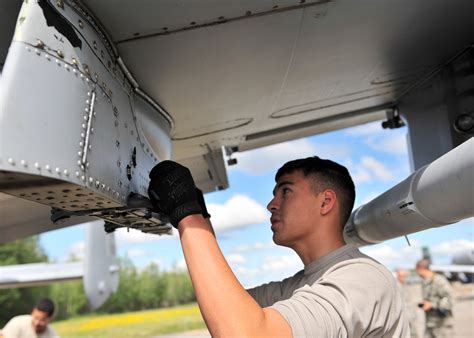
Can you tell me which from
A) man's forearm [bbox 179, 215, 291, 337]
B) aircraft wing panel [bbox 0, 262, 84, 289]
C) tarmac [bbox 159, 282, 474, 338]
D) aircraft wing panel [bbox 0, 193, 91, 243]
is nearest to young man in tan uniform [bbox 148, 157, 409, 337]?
man's forearm [bbox 179, 215, 291, 337]

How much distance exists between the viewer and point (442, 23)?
2.41 meters

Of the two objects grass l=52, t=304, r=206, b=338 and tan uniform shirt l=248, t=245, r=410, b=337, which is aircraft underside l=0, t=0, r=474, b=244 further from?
grass l=52, t=304, r=206, b=338

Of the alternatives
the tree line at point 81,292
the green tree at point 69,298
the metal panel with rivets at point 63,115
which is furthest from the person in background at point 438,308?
the green tree at point 69,298

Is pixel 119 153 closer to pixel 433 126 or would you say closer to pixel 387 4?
pixel 387 4

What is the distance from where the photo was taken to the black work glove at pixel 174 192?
1612 mm

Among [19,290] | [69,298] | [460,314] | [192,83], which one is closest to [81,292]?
[69,298]

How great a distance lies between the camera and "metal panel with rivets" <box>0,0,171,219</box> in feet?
4.28

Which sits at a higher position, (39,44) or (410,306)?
(39,44)

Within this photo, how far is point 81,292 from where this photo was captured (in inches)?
1666

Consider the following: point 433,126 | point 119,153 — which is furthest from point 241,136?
point 119,153

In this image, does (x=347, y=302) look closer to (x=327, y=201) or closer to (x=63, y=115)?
(x=327, y=201)

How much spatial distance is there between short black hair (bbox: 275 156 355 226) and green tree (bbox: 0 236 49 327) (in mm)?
37529

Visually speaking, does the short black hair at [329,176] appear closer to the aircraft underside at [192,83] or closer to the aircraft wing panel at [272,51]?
the aircraft underside at [192,83]

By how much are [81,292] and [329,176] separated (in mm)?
44095
